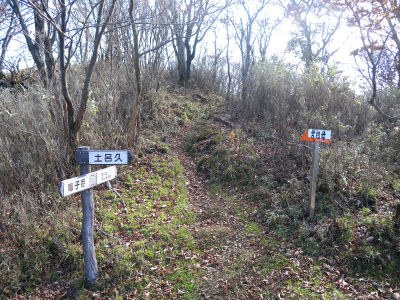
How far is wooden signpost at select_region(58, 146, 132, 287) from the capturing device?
3.29 m

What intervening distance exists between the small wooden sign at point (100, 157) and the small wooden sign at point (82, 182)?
0.17m

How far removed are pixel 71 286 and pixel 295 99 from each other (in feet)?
29.0

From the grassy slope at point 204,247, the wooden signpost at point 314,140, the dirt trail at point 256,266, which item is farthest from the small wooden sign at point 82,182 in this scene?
the wooden signpost at point 314,140

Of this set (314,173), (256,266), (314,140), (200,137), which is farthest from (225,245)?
(200,137)

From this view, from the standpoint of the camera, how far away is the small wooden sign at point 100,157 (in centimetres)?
342

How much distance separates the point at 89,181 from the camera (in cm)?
345

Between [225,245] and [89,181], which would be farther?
[225,245]

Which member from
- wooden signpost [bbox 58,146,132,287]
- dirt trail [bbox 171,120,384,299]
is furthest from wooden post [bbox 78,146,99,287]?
dirt trail [bbox 171,120,384,299]

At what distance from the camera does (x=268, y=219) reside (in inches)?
215

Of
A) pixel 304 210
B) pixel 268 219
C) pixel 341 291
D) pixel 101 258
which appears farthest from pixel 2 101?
pixel 341 291

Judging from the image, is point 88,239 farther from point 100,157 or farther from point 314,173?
point 314,173

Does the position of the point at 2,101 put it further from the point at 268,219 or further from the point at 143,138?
the point at 268,219

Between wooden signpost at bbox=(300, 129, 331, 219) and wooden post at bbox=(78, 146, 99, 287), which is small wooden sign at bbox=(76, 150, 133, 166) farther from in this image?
wooden signpost at bbox=(300, 129, 331, 219)

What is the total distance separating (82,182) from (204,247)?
8.22 ft
